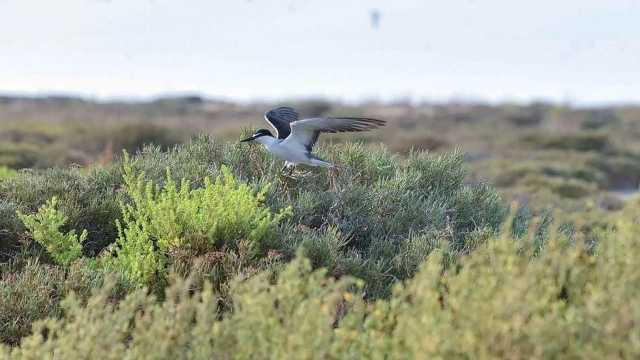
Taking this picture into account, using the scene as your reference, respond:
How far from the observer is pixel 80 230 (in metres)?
7.12

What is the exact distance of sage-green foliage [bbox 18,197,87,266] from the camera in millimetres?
6379

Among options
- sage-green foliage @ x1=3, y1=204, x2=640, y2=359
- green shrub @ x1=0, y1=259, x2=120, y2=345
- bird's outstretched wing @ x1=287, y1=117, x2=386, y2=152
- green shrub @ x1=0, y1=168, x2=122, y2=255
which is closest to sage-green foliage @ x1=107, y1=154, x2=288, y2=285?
green shrub @ x1=0, y1=259, x2=120, y2=345

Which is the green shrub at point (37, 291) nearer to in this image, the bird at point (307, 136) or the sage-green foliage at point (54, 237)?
the sage-green foliage at point (54, 237)

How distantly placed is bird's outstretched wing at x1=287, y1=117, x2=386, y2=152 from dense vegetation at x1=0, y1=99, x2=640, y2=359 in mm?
362

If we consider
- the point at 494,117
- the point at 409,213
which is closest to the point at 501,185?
the point at 409,213

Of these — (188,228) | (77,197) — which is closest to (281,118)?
(77,197)

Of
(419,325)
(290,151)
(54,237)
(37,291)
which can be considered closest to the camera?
(419,325)

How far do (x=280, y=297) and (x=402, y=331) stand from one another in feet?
1.67

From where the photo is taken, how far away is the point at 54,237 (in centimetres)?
646

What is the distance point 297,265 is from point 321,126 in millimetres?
4355

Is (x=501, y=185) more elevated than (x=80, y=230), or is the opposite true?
(x=80, y=230)

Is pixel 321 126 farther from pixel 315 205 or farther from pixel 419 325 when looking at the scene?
pixel 419 325

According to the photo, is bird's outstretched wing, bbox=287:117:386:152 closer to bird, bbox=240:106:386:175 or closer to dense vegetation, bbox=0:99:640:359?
bird, bbox=240:106:386:175

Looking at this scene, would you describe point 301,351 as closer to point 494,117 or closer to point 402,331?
point 402,331
